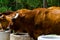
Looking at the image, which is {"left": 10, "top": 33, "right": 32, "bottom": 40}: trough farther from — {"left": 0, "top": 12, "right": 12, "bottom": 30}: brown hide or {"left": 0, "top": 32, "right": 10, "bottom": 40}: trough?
{"left": 0, "top": 12, "right": 12, "bottom": 30}: brown hide

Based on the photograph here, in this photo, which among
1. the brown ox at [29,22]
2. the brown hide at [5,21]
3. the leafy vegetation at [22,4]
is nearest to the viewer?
the brown ox at [29,22]

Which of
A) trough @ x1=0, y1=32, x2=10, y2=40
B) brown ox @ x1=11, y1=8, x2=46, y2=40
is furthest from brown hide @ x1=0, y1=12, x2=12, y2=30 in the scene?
brown ox @ x1=11, y1=8, x2=46, y2=40

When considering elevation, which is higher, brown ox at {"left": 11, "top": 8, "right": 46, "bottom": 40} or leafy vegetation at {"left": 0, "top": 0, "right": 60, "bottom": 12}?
brown ox at {"left": 11, "top": 8, "right": 46, "bottom": 40}

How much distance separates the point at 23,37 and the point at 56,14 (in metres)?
1.02

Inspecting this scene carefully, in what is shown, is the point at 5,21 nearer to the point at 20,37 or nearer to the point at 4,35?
the point at 4,35

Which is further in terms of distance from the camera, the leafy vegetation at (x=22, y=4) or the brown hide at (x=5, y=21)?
the leafy vegetation at (x=22, y=4)

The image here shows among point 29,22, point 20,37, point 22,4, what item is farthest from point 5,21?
point 22,4

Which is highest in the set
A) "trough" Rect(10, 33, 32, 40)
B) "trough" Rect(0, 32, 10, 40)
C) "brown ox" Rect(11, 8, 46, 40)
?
Result: "brown ox" Rect(11, 8, 46, 40)

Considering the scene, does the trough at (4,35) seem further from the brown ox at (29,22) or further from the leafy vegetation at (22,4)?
the leafy vegetation at (22,4)

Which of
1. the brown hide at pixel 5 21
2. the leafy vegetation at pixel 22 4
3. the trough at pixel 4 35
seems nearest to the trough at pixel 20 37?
the trough at pixel 4 35

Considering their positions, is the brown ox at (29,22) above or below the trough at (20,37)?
above

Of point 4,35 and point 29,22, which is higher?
point 29,22

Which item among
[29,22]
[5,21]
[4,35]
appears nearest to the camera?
[29,22]

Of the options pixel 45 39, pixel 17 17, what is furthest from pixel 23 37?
pixel 45 39
